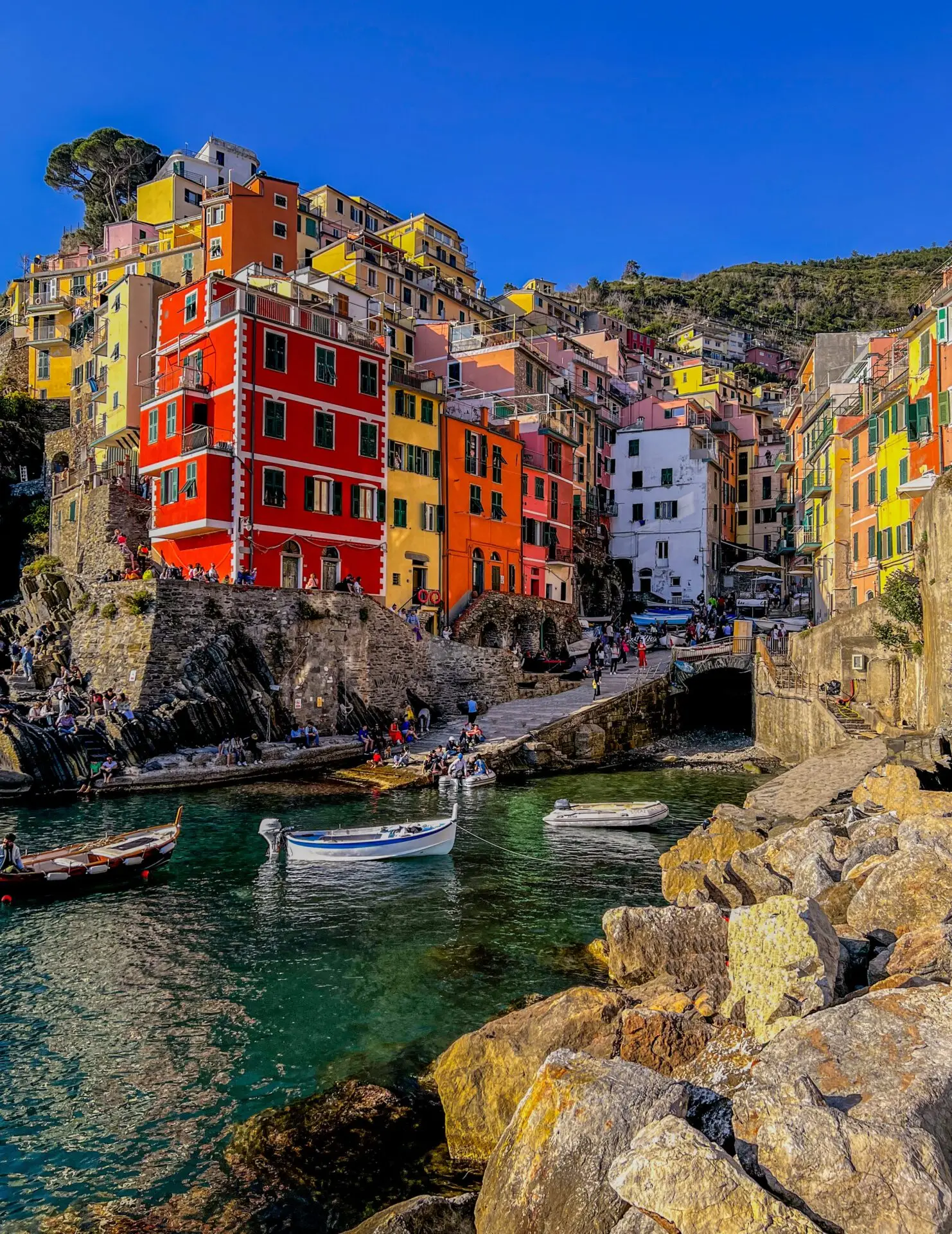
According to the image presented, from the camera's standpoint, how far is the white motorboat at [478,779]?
34.1 meters

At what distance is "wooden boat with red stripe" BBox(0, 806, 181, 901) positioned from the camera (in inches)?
787

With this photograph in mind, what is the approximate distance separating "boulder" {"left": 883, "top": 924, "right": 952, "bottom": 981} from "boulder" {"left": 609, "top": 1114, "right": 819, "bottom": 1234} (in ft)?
15.3

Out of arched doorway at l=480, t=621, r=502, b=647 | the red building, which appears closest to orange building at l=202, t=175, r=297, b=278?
the red building

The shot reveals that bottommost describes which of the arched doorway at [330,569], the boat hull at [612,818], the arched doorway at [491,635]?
the boat hull at [612,818]

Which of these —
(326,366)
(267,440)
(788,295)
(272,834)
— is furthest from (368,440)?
(788,295)

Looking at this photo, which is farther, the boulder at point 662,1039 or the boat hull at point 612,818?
the boat hull at point 612,818

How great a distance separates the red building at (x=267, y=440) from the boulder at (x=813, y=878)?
2860 centimetres

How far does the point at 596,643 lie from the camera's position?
163 feet

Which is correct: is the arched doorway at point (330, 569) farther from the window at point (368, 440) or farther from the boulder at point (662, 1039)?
the boulder at point (662, 1039)

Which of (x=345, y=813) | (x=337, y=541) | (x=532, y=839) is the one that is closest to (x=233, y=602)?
(x=337, y=541)

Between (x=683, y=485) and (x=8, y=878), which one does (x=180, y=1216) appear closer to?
(x=8, y=878)

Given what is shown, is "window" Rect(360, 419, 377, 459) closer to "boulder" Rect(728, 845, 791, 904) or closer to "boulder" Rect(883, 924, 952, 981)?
"boulder" Rect(728, 845, 791, 904)

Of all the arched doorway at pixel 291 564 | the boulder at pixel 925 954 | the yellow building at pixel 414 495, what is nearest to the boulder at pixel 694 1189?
the boulder at pixel 925 954

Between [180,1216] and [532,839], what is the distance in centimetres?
1793
